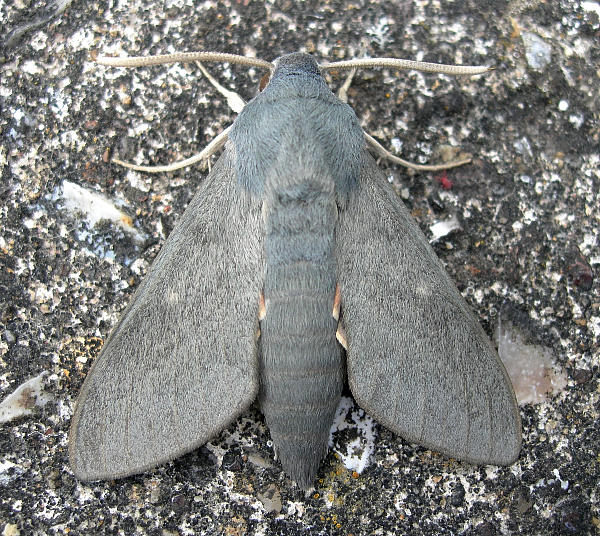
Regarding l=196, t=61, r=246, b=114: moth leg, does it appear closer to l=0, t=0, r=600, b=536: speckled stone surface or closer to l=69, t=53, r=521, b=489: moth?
l=0, t=0, r=600, b=536: speckled stone surface

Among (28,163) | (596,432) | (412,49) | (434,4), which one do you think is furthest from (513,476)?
(28,163)

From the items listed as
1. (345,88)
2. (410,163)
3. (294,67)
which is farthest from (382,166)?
(294,67)

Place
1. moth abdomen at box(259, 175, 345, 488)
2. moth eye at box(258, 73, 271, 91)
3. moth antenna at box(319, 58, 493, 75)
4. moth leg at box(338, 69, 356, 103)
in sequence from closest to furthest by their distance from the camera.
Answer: moth abdomen at box(259, 175, 345, 488)
moth antenna at box(319, 58, 493, 75)
moth eye at box(258, 73, 271, 91)
moth leg at box(338, 69, 356, 103)

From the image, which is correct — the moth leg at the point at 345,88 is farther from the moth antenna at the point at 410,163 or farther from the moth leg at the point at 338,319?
the moth leg at the point at 338,319

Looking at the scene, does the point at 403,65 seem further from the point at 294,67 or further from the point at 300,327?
the point at 300,327

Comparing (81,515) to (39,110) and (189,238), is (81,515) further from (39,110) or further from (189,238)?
(39,110)

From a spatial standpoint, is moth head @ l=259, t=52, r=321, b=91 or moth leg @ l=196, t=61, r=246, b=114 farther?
moth leg @ l=196, t=61, r=246, b=114

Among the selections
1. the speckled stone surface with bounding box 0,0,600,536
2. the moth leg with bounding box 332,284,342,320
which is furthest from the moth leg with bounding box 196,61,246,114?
the moth leg with bounding box 332,284,342,320
